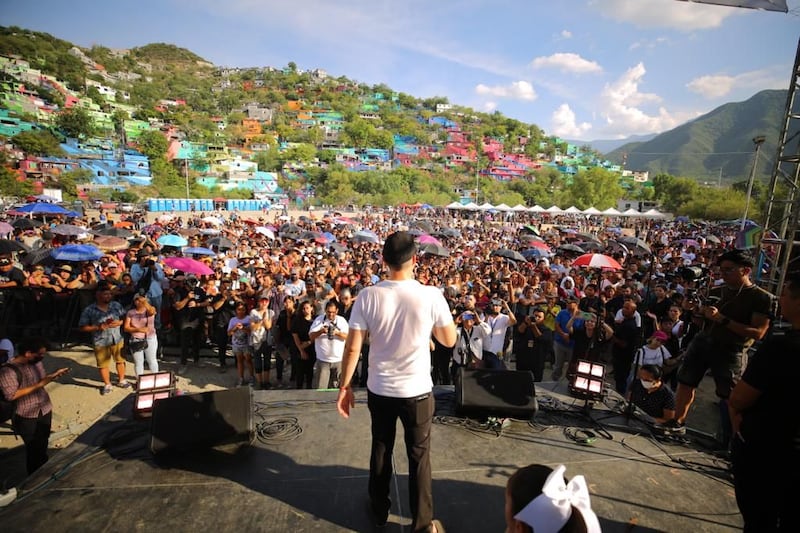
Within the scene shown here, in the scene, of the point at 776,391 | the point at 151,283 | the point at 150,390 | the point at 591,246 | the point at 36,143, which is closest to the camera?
the point at 776,391

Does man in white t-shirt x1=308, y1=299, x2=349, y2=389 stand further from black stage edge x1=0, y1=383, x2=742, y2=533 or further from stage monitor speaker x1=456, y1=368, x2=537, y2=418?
stage monitor speaker x1=456, y1=368, x2=537, y2=418

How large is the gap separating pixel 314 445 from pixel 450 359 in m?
3.12

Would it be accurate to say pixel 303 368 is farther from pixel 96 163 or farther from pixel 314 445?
pixel 96 163

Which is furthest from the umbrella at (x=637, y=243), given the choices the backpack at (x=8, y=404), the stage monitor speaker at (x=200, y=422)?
the backpack at (x=8, y=404)

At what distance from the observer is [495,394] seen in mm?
3408

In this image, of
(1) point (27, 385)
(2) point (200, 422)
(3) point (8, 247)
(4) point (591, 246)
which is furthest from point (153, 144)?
(2) point (200, 422)

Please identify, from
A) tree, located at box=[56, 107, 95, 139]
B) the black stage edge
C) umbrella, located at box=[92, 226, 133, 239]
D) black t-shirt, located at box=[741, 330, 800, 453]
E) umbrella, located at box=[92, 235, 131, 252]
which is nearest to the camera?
black t-shirt, located at box=[741, 330, 800, 453]

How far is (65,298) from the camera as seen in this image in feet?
24.1

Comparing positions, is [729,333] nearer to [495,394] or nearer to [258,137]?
[495,394]

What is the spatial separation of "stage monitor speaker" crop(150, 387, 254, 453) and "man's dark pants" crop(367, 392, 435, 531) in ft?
4.31

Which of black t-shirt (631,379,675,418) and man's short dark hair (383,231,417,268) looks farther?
black t-shirt (631,379,675,418)

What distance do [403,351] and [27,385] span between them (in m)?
3.97

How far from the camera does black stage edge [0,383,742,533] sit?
2252 millimetres

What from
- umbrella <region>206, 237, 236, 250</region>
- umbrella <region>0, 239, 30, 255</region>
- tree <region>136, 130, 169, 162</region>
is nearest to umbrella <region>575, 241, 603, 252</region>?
umbrella <region>206, 237, 236, 250</region>
